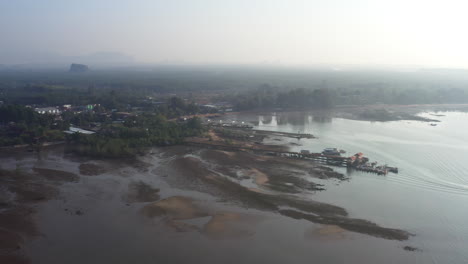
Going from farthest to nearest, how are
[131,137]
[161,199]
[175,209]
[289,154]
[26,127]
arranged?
[26,127] → [131,137] → [289,154] → [161,199] → [175,209]

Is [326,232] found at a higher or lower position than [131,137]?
lower

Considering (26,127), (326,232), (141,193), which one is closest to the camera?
(326,232)

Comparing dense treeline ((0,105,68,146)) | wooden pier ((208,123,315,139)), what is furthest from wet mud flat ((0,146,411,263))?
wooden pier ((208,123,315,139))

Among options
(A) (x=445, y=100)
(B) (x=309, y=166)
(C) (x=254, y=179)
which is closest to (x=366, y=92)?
(A) (x=445, y=100)

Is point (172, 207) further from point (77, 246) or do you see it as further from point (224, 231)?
point (77, 246)

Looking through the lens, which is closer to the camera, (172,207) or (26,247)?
(26,247)

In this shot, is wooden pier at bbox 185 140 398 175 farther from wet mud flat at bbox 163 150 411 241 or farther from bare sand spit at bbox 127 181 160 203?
bare sand spit at bbox 127 181 160 203

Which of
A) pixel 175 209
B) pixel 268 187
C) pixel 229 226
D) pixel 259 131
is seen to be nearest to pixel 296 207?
pixel 268 187

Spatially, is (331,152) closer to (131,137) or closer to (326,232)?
(326,232)
